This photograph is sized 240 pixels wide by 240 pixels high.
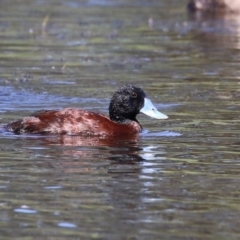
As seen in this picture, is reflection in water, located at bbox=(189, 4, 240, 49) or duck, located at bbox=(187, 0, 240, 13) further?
duck, located at bbox=(187, 0, 240, 13)

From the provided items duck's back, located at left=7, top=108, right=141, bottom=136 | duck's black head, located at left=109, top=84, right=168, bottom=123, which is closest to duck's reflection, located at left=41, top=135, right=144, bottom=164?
duck's back, located at left=7, top=108, right=141, bottom=136

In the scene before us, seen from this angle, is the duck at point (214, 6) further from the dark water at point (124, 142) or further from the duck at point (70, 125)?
the duck at point (70, 125)

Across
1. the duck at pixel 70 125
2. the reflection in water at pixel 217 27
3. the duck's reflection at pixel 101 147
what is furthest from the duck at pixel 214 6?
the duck's reflection at pixel 101 147

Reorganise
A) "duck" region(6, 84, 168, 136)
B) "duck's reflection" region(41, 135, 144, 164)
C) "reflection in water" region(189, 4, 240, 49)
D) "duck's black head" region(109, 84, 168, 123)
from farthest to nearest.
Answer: "reflection in water" region(189, 4, 240, 49), "duck's black head" region(109, 84, 168, 123), "duck" region(6, 84, 168, 136), "duck's reflection" region(41, 135, 144, 164)

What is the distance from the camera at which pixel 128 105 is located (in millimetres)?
12938

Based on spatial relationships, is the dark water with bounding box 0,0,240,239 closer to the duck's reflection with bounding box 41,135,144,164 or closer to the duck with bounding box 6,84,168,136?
the duck's reflection with bounding box 41,135,144,164

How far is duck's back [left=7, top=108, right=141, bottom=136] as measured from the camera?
12.6m

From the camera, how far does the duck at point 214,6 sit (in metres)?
30.9

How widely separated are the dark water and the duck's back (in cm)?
19

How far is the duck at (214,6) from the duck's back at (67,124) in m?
18.6

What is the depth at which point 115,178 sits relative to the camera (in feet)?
32.7

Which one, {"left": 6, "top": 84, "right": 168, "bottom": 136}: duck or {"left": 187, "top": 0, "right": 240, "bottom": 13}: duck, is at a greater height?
{"left": 187, "top": 0, "right": 240, "bottom": 13}: duck

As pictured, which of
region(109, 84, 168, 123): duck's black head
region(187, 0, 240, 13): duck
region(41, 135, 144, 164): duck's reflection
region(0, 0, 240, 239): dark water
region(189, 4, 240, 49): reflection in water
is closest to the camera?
region(0, 0, 240, 239): dark water

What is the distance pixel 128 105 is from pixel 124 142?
787 millimetres
